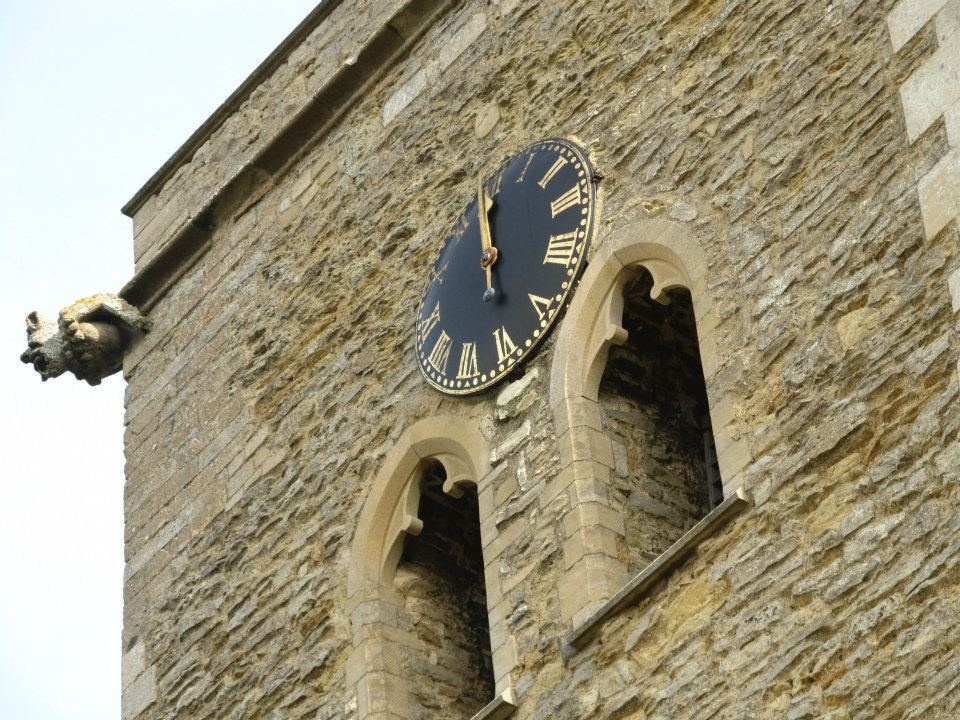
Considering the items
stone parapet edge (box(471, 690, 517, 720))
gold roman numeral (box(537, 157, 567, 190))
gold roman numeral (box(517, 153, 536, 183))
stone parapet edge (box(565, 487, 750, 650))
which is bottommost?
stone parapet edge (box(471, 690, 517, 720))

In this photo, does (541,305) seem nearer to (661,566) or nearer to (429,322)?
(429,322)

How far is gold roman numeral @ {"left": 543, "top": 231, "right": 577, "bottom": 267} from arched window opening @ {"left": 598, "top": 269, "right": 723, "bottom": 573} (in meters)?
0.33

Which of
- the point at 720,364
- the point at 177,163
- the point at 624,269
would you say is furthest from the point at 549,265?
the point at 177,163

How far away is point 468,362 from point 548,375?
525mm

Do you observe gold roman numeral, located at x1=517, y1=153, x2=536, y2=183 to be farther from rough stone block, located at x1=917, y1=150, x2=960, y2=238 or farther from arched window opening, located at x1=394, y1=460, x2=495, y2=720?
rough stone block, located at x1=917, y1=150, x2=960, y2=238

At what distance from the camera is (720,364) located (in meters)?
9.36

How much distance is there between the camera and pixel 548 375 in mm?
10102

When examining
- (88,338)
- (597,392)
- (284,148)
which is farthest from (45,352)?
(597,392)

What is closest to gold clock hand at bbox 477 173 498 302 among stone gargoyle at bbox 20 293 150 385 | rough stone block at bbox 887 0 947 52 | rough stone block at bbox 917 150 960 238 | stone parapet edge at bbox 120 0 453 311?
stone parapet edge at bbox 120 0 453 311

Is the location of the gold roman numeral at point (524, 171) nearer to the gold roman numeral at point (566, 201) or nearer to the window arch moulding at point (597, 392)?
the gold roman numeral at point (566, 201)

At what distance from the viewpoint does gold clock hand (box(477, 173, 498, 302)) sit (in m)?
10.6

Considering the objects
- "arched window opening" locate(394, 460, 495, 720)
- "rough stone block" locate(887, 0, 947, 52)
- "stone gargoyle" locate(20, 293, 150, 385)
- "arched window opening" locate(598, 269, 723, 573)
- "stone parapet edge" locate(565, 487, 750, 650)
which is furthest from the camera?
"stone gargoyle" locate(20, 293, 150, 385)

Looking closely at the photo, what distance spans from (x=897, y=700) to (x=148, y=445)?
559 centimetres

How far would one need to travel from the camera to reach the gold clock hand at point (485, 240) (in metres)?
10.6
